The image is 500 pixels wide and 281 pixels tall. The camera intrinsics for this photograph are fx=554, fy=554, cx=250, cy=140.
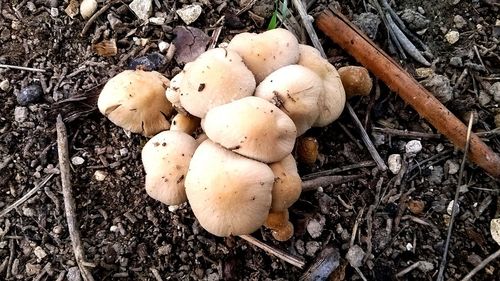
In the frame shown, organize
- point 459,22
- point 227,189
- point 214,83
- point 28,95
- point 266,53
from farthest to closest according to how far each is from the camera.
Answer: point 459,22 → point 28,95 → point 266,53 → point 214,83 → point 227,189

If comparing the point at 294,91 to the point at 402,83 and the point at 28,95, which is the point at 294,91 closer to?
the point at 402,83

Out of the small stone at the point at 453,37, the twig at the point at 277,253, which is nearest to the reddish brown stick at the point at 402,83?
the small stone at the point at 453,37

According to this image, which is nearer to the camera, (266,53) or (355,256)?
(266,53)

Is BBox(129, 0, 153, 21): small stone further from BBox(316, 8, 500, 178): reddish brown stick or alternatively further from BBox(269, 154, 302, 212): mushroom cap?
BBox(269, 154, 302, 212): mushroom cap

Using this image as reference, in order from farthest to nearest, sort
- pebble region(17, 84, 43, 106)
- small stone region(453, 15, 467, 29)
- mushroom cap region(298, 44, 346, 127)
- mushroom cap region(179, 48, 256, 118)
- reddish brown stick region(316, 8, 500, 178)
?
small stone region(453, 15, 467, 29) < pebble region(17, 84, 43, 106) < reddish brown stick region(316, 8, 500, 178) < mushroom cap region(298, 44, 346, 127) < mushroom cap region(179, 48, 256, 118)

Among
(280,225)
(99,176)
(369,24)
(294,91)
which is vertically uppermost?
(294,91)

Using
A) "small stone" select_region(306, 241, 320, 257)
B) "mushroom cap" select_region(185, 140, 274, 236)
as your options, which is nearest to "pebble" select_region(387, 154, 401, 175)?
"small stone" select_region(306, 241, 320, 257)

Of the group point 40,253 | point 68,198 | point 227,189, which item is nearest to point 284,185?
point 227,189
